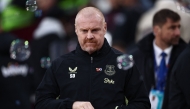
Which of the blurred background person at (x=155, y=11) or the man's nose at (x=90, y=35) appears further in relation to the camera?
the blurred background person at (x=155, y=11)

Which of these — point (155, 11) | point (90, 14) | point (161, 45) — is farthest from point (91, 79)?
point (155, 11)

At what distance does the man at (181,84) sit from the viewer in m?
8.69

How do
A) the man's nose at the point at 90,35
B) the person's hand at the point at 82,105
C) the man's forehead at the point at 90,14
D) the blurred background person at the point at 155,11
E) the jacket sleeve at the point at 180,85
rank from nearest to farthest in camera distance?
the person's hand at the point at 82,105
the man's nose at the point at 90,35
the man's forehead at the point at 90,14
the jacket sleeve at the point at 180,85
the blurred background person at the point at 155,11

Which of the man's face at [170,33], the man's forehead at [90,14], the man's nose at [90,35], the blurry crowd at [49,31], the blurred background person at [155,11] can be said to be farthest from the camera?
the blurry crowd at [49,31]

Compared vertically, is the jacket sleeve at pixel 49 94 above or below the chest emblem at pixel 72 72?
below

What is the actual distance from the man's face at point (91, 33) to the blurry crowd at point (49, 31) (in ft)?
11.0

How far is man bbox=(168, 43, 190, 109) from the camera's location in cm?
869

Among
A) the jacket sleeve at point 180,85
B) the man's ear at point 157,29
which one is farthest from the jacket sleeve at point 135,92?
the man's ear at point 157,29

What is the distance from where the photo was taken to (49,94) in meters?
7.42

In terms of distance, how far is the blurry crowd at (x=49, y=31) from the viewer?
36.8ft

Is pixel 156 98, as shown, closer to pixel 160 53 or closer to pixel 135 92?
pixel 160 53

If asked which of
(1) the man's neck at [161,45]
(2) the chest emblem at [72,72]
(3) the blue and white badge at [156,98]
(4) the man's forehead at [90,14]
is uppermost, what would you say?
(4) the man's forehead at [90,14]

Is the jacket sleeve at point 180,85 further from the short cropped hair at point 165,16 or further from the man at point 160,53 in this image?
the short cropped hair at point 165,16

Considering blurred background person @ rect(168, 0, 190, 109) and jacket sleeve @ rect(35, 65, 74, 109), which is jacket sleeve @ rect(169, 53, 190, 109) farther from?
jacket sleeve @ rect(35, 65, 74, 109)
